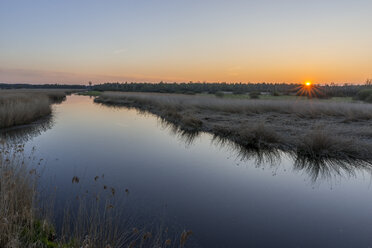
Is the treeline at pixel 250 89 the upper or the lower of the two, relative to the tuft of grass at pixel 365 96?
upper

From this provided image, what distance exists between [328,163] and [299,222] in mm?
3839

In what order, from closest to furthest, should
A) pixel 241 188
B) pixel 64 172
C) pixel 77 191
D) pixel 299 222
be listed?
pixel 299 222 < pixel 77 191 < pixel 241 188 < pixel 64 172

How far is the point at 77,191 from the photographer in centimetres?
515

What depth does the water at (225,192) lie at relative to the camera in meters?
3.81

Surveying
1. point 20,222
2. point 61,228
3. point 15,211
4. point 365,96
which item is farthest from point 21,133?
point 365,96

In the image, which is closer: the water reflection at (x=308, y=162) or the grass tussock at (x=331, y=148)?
the water reflection at (x=308, y=162)

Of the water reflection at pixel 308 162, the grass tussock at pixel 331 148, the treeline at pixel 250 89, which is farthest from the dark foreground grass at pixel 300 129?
the treeline at pixel 250 89

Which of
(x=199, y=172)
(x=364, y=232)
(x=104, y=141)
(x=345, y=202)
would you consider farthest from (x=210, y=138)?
(x=364, y=232)

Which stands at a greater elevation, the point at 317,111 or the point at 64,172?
the point at 317,111

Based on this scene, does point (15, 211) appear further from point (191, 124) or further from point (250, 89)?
point (250, 89)

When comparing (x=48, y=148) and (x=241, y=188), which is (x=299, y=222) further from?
(x=48, y=148)

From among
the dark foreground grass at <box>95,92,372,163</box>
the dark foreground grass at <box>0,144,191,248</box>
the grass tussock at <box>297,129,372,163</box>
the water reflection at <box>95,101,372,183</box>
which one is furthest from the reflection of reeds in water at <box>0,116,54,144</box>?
the grass tussock at <box>297,129,372,163</box>

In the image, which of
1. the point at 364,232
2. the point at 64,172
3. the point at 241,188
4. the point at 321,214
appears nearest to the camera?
the point at 364,232

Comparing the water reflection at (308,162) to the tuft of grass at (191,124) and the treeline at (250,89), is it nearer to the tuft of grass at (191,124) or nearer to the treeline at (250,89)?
the tuft of grass at (191,124)
